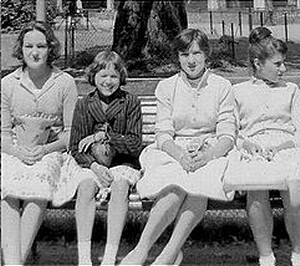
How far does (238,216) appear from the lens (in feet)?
18.0

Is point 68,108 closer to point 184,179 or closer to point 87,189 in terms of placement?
point 87,189

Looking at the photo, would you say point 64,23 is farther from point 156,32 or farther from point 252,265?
point 252,265

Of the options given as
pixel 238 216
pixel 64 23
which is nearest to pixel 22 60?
pixel 238 216

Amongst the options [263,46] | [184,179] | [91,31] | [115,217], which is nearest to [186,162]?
[184,179]

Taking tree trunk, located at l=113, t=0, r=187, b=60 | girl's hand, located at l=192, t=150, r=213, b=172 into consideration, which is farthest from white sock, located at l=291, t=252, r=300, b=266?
tree trunk, located at l=113, t=0, r=187, b=60

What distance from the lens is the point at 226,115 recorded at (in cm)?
417

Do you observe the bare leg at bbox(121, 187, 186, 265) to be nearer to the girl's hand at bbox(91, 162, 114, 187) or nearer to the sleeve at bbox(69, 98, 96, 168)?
the girl's hand at bbox(91, 162, 114, 187)

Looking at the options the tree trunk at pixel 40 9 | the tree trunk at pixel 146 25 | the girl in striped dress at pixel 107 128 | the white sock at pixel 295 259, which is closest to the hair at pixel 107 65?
the girl in striped dress at pixel 107 128

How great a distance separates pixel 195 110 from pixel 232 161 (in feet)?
1.24

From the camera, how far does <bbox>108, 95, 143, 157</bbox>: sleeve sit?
13.5 feet

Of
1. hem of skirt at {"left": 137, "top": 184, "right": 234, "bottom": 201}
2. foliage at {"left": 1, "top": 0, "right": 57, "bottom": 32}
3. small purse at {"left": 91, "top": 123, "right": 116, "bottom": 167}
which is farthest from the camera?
foliage at {"left": 1, "top": 0, "right": 57, "bottom": 32}

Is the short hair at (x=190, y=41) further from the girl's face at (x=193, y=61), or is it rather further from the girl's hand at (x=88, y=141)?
the girl's hand at (x=88, y=141)

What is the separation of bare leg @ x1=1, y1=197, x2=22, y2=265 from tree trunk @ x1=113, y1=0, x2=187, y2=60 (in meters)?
4.03

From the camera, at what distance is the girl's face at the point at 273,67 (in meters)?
4.21
